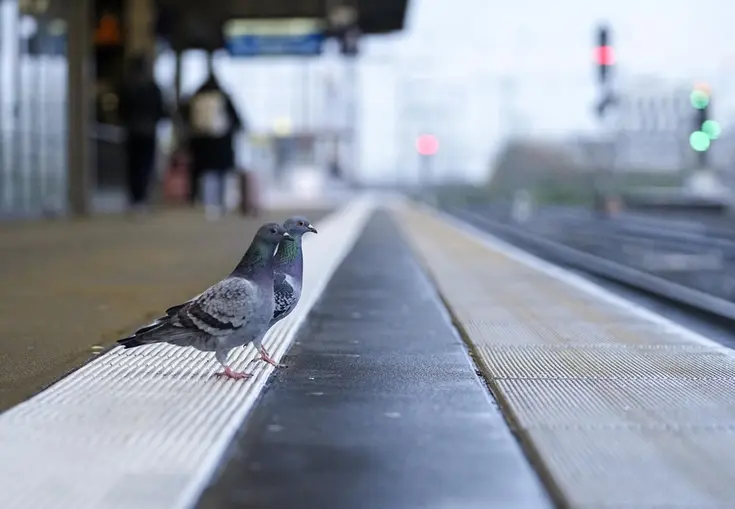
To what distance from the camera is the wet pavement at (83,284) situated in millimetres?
4160

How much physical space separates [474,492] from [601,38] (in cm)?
1596

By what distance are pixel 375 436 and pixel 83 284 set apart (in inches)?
180

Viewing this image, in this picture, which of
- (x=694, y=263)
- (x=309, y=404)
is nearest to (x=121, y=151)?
(x=694, y=263)

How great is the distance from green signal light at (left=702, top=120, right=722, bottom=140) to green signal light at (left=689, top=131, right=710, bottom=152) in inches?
3.2

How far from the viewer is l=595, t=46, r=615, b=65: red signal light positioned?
688 inches

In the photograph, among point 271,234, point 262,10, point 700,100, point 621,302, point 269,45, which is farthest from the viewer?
point 269,45

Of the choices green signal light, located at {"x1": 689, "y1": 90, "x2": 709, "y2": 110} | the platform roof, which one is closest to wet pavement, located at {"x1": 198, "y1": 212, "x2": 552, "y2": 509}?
green signal light, located at {"x1": 689, "y1": 90, "x2": 709, "y2": 110}

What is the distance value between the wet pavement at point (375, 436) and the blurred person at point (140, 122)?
1136 cm

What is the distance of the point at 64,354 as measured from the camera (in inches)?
165

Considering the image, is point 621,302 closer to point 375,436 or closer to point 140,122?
point 375,436

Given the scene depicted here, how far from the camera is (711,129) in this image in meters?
17.6

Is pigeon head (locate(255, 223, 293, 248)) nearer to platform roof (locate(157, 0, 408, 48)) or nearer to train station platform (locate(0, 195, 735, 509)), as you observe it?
train station platform (locate(0, 195, 735, 509))

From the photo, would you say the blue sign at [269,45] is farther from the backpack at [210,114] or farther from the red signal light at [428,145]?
the backpack at [210,114]

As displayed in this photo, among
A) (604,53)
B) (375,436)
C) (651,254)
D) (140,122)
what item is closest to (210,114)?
(140,122)
